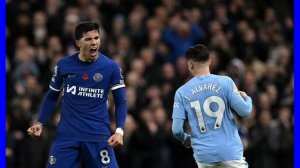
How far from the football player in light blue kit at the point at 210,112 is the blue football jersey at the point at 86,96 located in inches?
31.3

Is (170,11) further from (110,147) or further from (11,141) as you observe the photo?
(110,147)

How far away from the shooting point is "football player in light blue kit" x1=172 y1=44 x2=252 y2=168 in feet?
31.1

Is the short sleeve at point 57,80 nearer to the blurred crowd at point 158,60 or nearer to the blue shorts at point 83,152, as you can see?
the blue shorts at point 83,152

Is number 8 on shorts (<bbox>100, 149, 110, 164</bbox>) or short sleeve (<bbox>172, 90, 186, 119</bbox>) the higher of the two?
short sleeve (<bbox>172, 90, 186, 119</bbox>)

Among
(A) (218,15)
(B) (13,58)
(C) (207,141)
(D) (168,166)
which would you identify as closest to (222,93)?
(C) (207,141)

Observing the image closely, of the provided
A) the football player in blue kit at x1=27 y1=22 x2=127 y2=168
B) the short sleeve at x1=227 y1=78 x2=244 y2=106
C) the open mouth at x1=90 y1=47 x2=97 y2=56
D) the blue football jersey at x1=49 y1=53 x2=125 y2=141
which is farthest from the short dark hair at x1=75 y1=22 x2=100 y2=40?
the short sleeve at x1=227 y1=78 x2=244 y2=106

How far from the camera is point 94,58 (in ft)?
32.5

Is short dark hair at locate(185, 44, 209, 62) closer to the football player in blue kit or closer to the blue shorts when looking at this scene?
the football player in blue kit

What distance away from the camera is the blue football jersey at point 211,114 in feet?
31.1

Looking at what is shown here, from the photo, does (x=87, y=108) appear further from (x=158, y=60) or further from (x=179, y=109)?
(x=158, y=60)

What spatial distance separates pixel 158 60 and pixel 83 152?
8220 millimetres

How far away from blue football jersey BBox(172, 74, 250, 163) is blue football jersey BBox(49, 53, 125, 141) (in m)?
0.79

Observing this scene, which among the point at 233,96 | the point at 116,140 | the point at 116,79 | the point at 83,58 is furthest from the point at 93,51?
the point at 233,96

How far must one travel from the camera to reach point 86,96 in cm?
980
